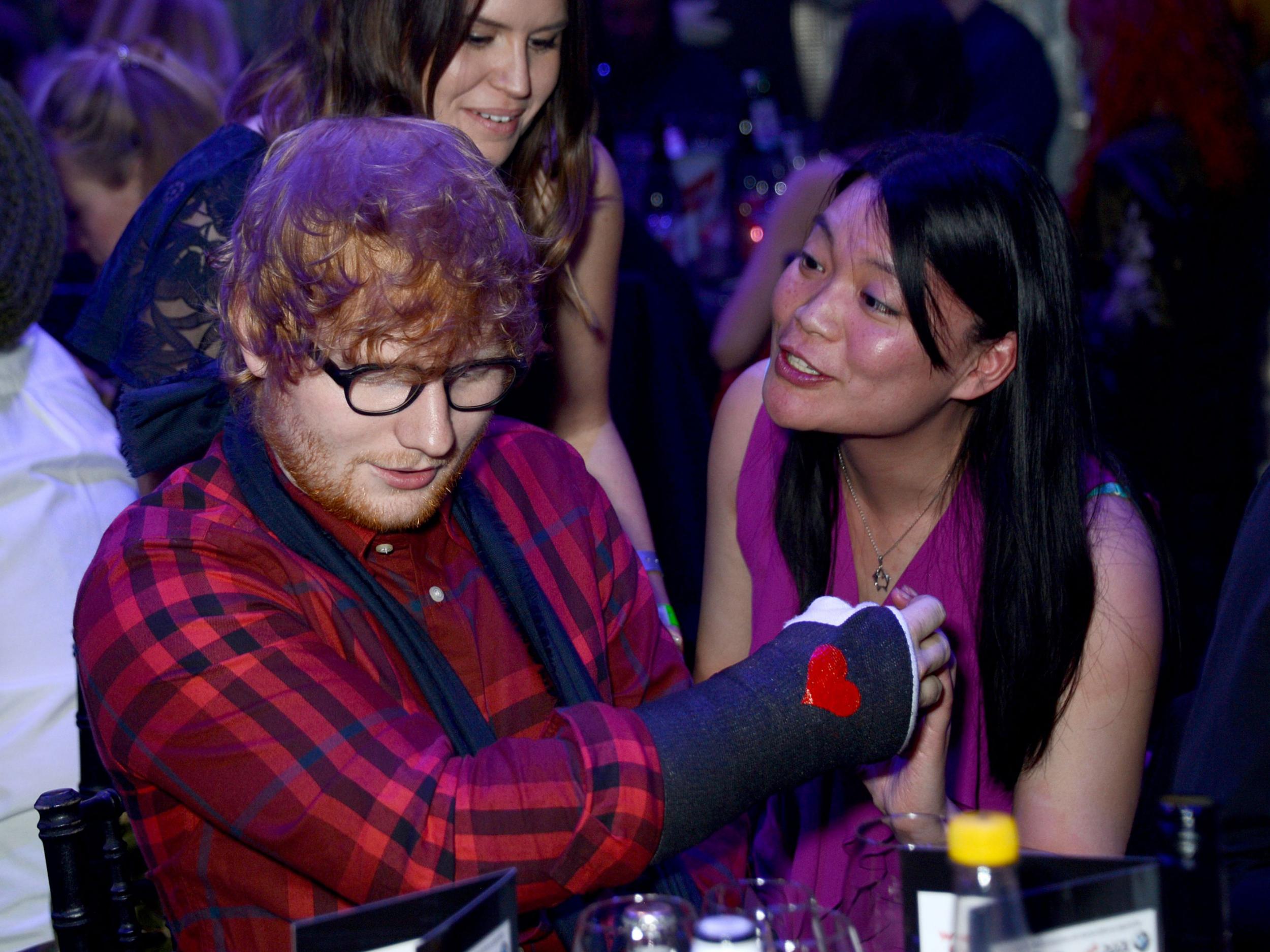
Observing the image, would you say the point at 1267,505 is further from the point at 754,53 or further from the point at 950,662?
the point at 754,53

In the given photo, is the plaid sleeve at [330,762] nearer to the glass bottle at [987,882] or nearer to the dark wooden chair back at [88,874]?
the dark wooden chair back at [88,874]

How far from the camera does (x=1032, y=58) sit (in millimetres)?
3463

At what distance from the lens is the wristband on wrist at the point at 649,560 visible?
1.89 meters

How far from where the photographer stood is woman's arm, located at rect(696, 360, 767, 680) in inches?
77.2

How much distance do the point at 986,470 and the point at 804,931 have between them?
3.25 feet

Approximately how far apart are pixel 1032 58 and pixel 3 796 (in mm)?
3069

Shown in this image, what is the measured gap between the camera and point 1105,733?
154 centimetres

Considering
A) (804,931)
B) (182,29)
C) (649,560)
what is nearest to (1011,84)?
(649,560)

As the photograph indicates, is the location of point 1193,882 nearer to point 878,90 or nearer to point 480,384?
point 480,384

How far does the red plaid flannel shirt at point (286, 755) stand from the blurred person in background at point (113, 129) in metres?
1.66

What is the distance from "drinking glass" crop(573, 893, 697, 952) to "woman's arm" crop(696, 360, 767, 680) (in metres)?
1.10

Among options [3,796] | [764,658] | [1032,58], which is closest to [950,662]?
[764,658]

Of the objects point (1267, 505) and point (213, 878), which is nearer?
point (213, 878)

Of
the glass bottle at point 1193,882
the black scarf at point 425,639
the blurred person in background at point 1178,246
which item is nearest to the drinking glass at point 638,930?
the glass bottle at point 1193,882
